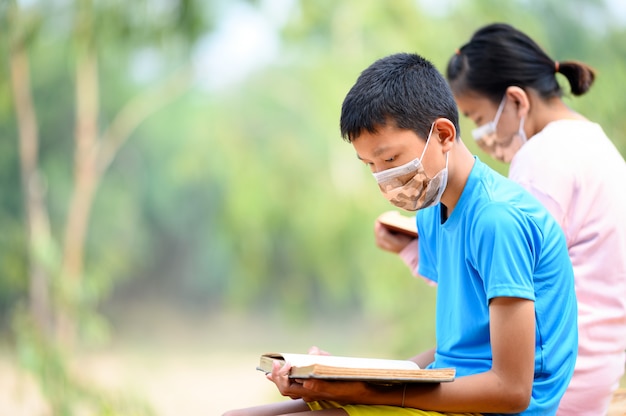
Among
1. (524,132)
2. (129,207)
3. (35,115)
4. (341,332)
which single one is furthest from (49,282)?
(524,132)

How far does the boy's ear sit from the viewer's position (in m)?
1.33

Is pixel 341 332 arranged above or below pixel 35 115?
below

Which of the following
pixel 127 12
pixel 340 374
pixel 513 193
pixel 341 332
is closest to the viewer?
pixel 340 374

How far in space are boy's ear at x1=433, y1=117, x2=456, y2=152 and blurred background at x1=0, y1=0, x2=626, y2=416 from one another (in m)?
3.98

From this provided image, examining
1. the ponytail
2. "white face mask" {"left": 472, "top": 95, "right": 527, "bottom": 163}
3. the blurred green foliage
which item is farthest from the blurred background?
"white face mask" {"left": 472, "top": 95, "right": 527, "bottom": 163}

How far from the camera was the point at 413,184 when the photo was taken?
4.38 feet

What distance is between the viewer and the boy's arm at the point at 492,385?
3.90ft

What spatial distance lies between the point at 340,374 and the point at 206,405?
5336 mm

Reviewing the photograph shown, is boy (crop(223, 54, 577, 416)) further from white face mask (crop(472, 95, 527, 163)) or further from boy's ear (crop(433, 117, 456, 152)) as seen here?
white face mask (crop(472, 95, 527, 163))

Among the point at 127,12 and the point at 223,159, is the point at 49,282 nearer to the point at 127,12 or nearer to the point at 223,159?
the point at 223,159

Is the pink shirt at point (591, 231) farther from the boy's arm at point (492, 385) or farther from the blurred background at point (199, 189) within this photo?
the blurred background at point (199, 189)

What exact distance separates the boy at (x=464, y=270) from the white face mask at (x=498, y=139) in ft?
1.71

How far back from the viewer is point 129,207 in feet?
20.9

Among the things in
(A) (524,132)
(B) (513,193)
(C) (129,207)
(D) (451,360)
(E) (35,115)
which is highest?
(E) (35,115)
